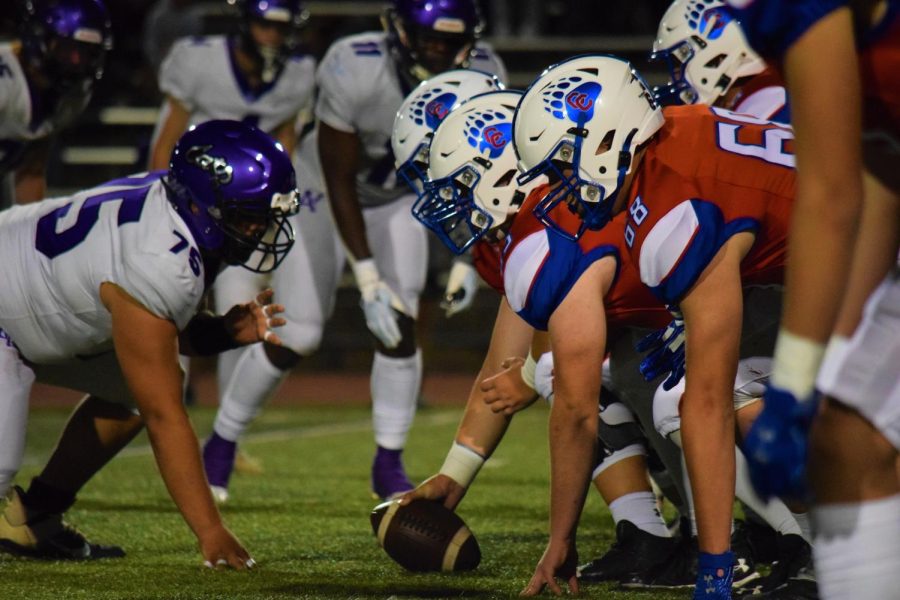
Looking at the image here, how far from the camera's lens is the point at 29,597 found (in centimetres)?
291

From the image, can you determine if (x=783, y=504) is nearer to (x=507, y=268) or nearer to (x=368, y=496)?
(x=507, y=268)

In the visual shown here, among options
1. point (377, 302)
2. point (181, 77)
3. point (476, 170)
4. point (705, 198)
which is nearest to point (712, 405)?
point (705, 198)

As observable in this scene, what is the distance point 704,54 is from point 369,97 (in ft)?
5.06

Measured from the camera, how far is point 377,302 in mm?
4566

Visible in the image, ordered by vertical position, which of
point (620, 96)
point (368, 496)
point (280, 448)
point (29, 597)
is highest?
point (620, 96)

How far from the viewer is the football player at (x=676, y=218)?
7.91 ft

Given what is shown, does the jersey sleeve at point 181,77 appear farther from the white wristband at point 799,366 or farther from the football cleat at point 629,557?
the white wristband at point 799,366

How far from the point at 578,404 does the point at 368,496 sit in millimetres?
2115

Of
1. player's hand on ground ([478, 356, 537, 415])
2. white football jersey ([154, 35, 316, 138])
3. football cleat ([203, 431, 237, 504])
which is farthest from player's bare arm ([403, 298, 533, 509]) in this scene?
white football jersey ([154, 35, 316, 138])

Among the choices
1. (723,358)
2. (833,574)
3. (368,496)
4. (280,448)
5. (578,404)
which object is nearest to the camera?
(833,574)

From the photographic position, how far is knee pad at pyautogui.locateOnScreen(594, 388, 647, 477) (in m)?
3.20

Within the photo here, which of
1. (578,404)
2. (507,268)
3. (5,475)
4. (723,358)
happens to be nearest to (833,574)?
(723,358)

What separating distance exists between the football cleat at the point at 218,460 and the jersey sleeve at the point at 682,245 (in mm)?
2468

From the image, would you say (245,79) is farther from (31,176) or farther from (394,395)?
(394,395)
